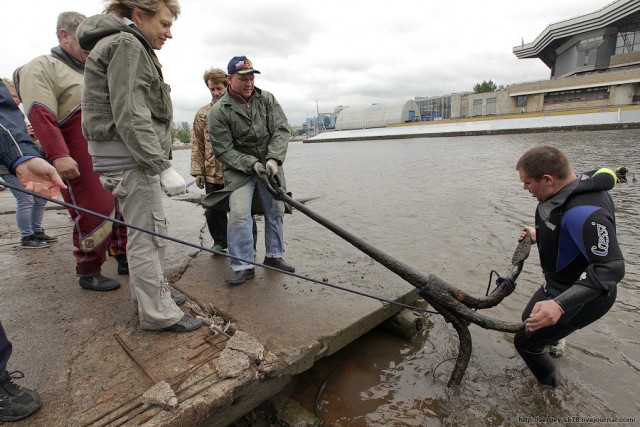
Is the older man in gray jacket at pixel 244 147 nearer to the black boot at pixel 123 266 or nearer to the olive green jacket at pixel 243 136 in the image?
the olive green jacket at pixel 243 136

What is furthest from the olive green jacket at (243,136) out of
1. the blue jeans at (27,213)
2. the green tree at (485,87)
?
the green tree at (485,87)

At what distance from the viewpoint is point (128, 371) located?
2.06m

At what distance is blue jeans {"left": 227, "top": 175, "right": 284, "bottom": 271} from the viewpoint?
3262 millimetres

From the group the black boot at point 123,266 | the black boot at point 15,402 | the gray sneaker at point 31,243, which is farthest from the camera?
the gray sneaker at point 31,243

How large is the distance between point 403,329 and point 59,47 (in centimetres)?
389

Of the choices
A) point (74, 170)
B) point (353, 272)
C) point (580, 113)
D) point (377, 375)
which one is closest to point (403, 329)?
point (377, 375)

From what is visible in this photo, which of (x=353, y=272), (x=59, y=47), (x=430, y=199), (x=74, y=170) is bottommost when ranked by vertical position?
(x=430, y=199)

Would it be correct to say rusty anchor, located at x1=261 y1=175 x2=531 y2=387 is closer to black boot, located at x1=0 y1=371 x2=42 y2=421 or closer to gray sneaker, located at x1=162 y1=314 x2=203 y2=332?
gray sneaker, located at x1=162 y1=314 x2=203 y2=332

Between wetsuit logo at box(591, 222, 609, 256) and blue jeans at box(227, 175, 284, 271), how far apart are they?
2.54 m

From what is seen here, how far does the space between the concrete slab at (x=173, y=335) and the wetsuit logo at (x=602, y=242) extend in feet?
4.99

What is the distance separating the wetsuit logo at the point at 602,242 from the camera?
6.59 feet

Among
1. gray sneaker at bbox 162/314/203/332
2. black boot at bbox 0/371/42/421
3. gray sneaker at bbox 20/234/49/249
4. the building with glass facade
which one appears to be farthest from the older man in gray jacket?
the building with glass facade

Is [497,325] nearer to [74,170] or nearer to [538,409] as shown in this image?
[538,409]

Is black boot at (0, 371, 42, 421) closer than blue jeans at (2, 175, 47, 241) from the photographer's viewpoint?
Yes
